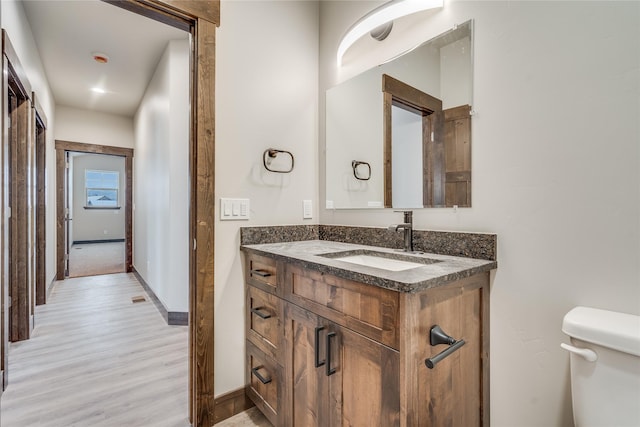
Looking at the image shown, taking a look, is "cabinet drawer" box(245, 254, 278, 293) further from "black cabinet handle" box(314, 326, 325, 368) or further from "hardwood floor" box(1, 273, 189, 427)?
"hardwood floor" box(1, 273, 189, 427)

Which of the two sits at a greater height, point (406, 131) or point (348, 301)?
point (406, 131)

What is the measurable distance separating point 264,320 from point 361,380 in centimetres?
67

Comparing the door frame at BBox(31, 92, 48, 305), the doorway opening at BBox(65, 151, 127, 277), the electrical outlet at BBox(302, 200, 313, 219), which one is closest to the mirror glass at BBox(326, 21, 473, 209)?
the electrical outlet at BBox(302, 200, 313, 219)

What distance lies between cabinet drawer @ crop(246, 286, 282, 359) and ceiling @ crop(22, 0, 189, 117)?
2533 mm

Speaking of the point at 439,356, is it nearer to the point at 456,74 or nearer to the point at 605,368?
the point at 605,368

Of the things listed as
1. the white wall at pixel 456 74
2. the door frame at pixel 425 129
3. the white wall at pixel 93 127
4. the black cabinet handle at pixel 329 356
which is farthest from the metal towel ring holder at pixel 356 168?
the white wall at pixel 93 127

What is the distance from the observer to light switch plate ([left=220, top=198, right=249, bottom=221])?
1604 mm

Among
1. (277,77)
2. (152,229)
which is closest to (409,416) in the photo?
(277,77)

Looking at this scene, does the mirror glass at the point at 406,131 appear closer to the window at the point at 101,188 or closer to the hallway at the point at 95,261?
the hallway at the point at 95,261

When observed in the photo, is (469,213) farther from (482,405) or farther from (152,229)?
(152,229)

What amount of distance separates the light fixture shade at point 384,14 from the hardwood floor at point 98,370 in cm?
224

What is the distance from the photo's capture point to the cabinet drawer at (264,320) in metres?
1.41

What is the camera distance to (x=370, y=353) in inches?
37.2

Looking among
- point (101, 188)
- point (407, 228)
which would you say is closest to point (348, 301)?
point (407, 228)
